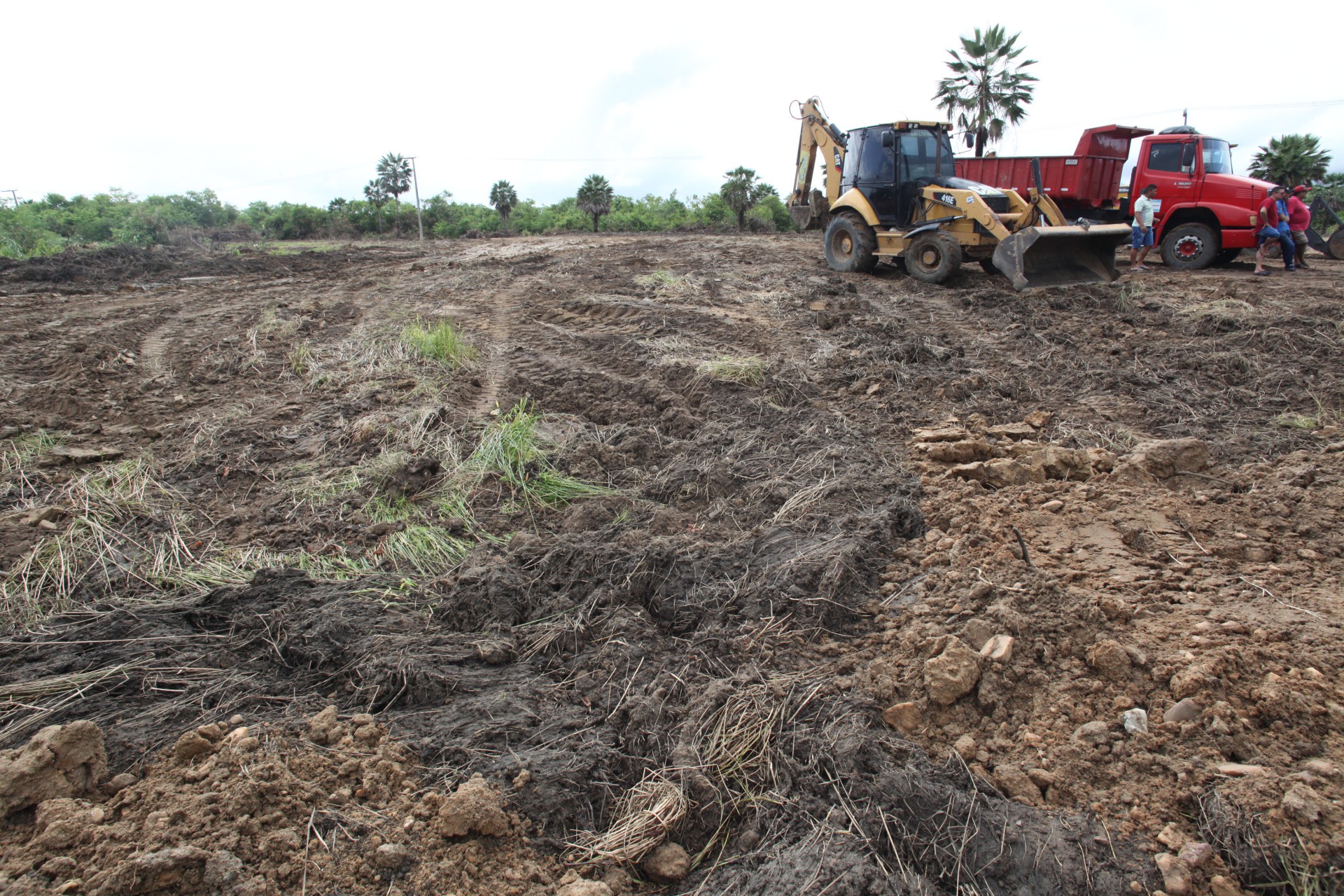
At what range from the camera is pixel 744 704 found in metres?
2.56

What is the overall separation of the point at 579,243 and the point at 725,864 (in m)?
18.2

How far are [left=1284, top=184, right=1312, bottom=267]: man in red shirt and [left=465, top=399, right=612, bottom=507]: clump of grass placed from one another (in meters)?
12.9

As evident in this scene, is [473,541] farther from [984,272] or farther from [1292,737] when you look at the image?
[984,272]

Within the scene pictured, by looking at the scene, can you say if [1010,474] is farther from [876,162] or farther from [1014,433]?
[876,162]

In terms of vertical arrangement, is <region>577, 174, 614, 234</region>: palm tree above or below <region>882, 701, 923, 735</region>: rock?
above

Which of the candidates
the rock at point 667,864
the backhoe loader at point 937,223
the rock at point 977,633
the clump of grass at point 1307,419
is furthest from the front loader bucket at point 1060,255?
the rock at point 667,864

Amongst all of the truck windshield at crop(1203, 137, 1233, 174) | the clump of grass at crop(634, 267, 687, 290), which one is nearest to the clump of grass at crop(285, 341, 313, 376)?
the clump of grass at crop(634, 267, 687, 290)

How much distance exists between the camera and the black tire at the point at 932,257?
10062mm

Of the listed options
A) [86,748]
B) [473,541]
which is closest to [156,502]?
[473,541]

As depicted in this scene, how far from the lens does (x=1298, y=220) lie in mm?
11461

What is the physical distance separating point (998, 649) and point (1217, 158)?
13429 mm

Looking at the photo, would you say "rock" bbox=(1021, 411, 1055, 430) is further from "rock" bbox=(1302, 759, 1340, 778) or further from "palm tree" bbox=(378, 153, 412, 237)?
"palm tree" bbox=(378, 153, 412, 237)

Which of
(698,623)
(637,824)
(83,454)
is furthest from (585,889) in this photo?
(83,454)

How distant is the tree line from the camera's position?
94.5 ft
